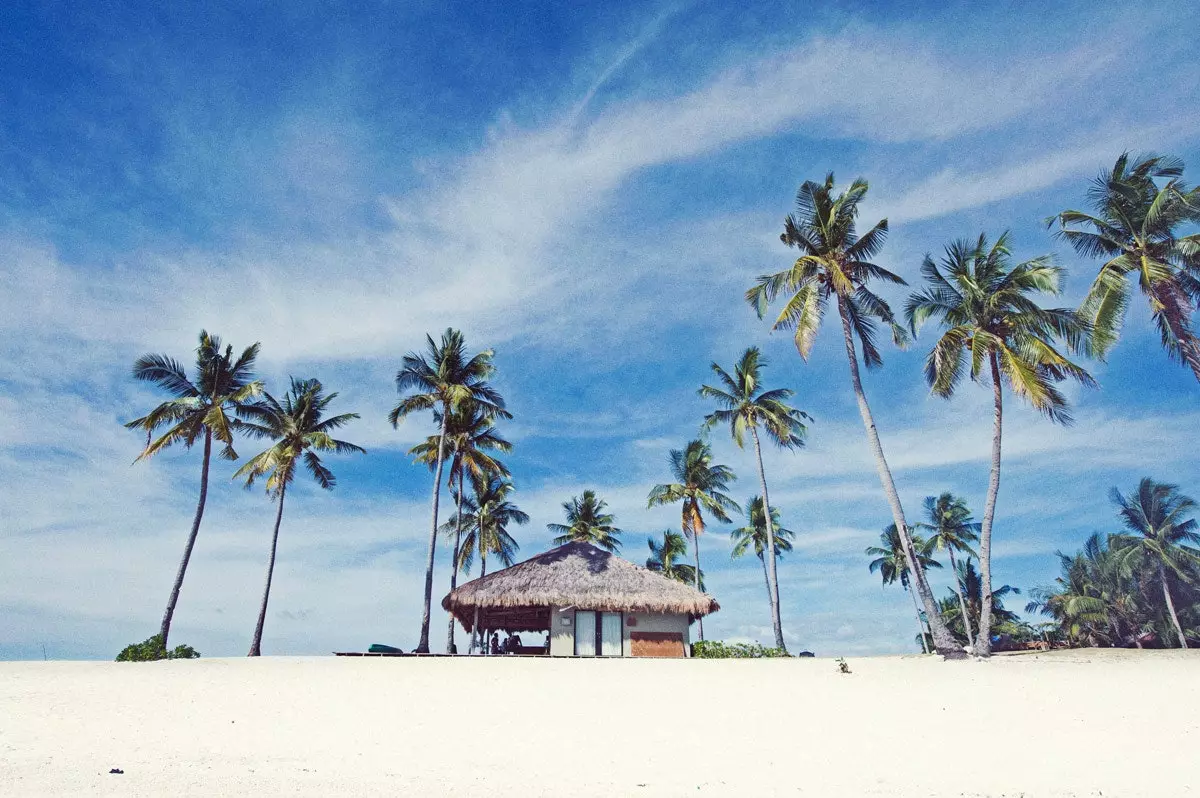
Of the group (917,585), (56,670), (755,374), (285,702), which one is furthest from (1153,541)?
(56,670)

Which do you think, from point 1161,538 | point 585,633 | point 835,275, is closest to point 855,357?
point 835,275

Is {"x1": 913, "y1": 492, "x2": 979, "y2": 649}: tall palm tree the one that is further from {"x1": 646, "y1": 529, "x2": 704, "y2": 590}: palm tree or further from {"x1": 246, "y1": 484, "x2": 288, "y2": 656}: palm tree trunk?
{"x1": 246, "y1": 484, "x2": 288, "y2": 656}: palm tree trunk

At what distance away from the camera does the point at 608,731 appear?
9.71 meters

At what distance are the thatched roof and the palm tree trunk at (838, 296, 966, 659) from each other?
8.48m

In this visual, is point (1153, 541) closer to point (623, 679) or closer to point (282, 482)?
point (623, 679)

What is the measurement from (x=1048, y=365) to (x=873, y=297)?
15.9ft

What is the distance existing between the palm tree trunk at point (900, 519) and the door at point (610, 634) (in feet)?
33.4

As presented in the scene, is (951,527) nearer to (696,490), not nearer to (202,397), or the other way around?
(696,490)

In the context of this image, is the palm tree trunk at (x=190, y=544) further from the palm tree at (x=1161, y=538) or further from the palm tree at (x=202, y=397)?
the palm tree at (x=1161, y=538)

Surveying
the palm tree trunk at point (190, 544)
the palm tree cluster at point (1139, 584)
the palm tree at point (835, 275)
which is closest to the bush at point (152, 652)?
the palm tree trunk at point (190, 544)

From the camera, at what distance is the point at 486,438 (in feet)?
94.3

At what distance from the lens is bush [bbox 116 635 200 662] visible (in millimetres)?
19141

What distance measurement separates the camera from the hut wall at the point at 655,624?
24.0 m

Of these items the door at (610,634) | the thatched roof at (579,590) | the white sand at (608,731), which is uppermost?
the thatched roof at (579,590)
